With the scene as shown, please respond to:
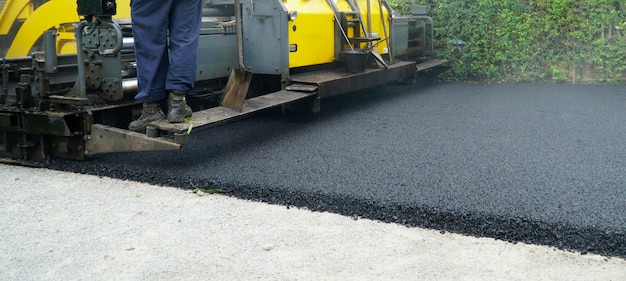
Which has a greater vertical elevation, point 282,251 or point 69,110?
point 69,110

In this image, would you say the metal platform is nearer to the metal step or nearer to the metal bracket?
the metal step

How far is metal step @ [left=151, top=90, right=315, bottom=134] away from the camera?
369cm

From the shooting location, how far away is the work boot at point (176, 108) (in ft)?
12.3

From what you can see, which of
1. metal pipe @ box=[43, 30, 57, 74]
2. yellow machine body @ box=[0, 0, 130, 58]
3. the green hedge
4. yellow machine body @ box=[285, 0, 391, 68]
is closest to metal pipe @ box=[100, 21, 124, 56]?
metal pipe @ box=[43, 30, 57, 74]

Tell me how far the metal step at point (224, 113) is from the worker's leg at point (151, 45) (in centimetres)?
23

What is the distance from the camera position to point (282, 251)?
8.30 ft

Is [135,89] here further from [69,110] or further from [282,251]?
[282,251]

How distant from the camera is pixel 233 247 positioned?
8.45 ft

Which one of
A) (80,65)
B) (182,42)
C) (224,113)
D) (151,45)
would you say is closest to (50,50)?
(80,65)

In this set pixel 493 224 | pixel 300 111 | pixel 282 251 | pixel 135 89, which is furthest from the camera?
pixel 300 111

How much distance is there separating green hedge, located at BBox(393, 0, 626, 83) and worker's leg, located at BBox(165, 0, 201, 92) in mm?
5603

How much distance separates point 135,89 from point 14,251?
6.08 feet

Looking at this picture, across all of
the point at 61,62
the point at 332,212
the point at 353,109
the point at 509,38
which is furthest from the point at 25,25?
the point at 509,38

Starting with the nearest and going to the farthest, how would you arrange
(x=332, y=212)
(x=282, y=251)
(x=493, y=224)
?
(x=282, y=251)
(x=493, y=224)
(x=332, y=212)
